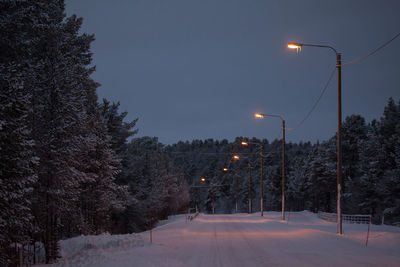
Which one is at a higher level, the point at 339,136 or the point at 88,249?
the point at 339,136

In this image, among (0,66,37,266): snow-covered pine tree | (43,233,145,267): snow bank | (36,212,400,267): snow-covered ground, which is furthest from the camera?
(43,233,145,267): snow bank

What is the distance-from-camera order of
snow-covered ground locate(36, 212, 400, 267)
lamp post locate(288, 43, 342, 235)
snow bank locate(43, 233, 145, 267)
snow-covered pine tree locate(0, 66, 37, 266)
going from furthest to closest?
lamp post locate(288, 43, 342, 235) → snow bank locate(43, 233, 145, 267) → snow-covered ground locate(36, 212, 400, 267) → snow-covered pine tree locate(0, 66, 37, 266)

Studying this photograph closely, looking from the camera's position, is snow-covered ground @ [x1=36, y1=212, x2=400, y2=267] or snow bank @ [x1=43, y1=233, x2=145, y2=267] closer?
snow-covered ground @ [x1=36, y1=212, x2=400, y2=267]

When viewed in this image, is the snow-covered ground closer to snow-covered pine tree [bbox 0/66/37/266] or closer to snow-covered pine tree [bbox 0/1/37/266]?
snow-covered pine tree [bbox 0/1/37/266]

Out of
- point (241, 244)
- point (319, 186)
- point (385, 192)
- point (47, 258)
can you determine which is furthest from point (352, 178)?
point (47, 258)

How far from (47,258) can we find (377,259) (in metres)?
13.2

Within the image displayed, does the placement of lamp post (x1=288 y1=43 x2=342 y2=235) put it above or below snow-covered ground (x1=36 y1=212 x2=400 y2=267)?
above

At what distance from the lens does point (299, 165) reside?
393 ft

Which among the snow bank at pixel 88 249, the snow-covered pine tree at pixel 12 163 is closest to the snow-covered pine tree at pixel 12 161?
the snow-covered pine tree at pixel 12 163

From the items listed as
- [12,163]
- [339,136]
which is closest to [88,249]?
[12,163]

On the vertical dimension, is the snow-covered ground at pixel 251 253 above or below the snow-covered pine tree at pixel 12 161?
below

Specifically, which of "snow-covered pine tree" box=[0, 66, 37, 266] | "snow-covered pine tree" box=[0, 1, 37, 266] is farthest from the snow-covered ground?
"snow-covered pine tree" box=[0, 66, 37, 266]

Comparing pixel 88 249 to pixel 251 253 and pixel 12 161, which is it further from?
pixel 251 253

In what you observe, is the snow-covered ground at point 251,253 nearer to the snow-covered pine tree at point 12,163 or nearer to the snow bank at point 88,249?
the snow bank at point 88,249
